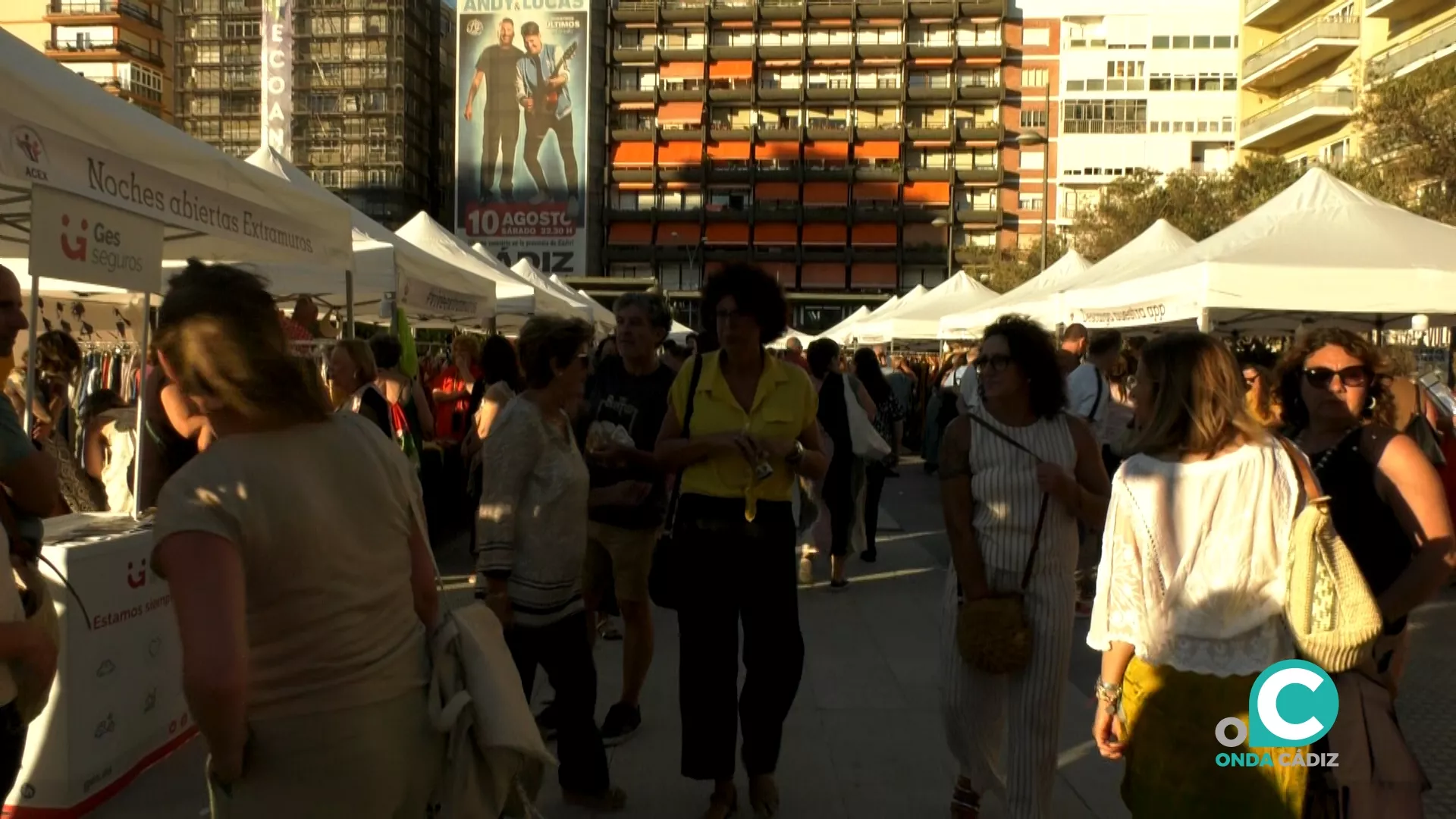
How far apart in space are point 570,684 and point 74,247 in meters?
2.61

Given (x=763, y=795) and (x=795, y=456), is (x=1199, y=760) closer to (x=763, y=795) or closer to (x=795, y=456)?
(x=795, y=456)

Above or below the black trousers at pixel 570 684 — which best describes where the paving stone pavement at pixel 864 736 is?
below

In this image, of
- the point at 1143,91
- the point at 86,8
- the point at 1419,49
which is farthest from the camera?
the point at 86,8

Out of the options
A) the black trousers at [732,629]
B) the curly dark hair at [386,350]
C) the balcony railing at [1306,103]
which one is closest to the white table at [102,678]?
the black trousers at [732,629]

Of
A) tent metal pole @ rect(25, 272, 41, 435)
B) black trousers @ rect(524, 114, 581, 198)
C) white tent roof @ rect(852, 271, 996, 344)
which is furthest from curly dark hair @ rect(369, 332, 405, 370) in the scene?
black trousers @ rect(524, 114, 581, 198)

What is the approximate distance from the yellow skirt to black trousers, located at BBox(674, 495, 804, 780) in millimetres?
1512

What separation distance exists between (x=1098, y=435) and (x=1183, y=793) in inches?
249

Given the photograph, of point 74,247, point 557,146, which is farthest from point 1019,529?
point 557,146

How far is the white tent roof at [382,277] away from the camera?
983cm

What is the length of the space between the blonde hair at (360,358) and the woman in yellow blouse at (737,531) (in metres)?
3.41

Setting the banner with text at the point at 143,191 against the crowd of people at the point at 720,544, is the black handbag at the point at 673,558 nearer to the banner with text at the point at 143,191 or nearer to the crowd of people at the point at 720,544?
the crowd of people at the point at 720,544

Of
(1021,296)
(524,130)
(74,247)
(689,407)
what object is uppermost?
(524,130)

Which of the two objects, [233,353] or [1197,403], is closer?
[233,353]

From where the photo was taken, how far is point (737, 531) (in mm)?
4289
